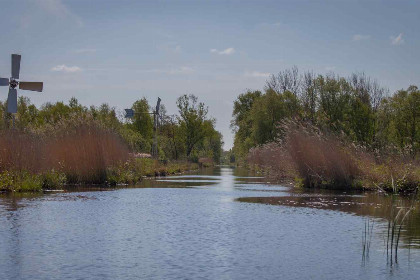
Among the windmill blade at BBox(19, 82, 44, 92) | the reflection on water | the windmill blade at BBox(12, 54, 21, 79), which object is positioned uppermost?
the windmill blade at BBox(12, 54, 21, 79)

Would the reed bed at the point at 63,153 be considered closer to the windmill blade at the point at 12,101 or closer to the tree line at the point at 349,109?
the windmill blade at the point at 12,101

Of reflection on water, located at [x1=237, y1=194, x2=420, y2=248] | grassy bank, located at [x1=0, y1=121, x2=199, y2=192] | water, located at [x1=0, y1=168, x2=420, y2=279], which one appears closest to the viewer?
water, located at [x1=0, y1=168, x2=420, y2=279]

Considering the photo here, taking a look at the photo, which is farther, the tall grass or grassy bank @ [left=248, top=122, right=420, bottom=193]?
the tall grass

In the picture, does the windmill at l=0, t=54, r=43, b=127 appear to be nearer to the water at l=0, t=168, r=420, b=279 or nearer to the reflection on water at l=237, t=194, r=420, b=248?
the water at l=0, t=168, r=420, b=279

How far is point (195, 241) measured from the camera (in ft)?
42.0

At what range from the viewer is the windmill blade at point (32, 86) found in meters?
34.4

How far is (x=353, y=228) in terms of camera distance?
15.1 metres

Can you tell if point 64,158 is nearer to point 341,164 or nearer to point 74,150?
point 74,150

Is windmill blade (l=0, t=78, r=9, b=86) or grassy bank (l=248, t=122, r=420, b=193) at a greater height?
windmill blade (l=0, t=78, r=9, b=86)

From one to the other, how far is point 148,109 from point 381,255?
85880 mm

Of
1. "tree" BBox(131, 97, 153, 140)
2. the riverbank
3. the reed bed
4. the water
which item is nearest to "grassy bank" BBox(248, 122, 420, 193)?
the water

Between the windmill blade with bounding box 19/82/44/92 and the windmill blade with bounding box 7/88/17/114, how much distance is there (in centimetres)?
103

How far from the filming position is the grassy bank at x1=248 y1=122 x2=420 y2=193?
26.6 meters

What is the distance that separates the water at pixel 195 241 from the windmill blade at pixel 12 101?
11.6 meters
